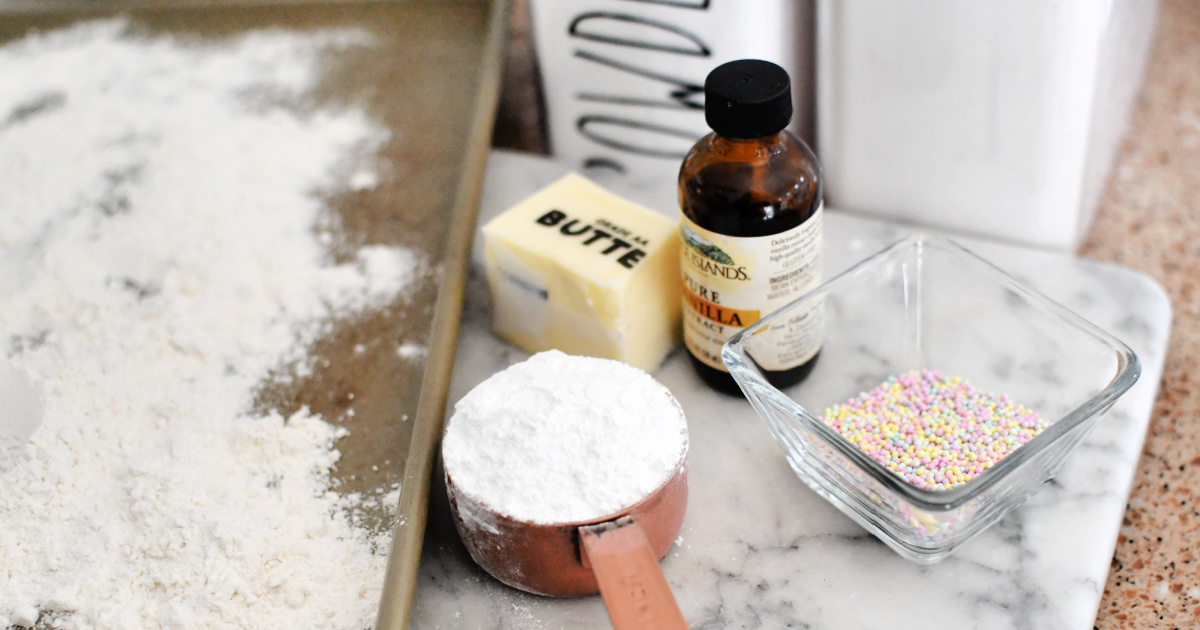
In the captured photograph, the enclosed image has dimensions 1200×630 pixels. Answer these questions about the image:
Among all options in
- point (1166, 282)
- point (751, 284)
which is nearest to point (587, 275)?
point (751, 284)

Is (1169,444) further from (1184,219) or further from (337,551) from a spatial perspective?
(337,551)

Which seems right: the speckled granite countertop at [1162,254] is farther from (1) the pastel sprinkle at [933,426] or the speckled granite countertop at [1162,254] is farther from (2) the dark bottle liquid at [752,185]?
(2) the dark bottle liquid at [752,185]

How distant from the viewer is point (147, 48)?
88cm

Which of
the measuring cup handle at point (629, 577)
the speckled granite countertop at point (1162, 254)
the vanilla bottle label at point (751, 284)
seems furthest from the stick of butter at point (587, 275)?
the speckled granite countertop at point (1162, 254)

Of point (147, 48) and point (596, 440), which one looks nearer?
point (596, 440)

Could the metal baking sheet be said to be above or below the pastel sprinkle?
above

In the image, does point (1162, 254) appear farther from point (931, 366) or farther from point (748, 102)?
point (748, 102)

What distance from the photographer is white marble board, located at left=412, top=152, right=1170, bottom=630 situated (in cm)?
46

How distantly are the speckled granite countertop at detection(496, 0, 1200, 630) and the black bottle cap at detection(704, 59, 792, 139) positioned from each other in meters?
0.29

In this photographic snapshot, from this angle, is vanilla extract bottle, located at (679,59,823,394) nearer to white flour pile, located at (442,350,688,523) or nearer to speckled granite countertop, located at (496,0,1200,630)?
white flour pile, located at (442,350,688,523)

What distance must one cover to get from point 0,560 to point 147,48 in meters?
0.55

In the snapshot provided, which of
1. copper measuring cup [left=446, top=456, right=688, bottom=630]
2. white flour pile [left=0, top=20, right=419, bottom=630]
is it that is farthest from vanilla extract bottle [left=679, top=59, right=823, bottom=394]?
white flour pile [left=0, top=20, right=419, bottom=630]

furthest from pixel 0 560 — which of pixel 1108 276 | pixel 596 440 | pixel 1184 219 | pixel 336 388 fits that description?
pixel 1184 219

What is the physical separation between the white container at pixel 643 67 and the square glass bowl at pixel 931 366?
0.18m
